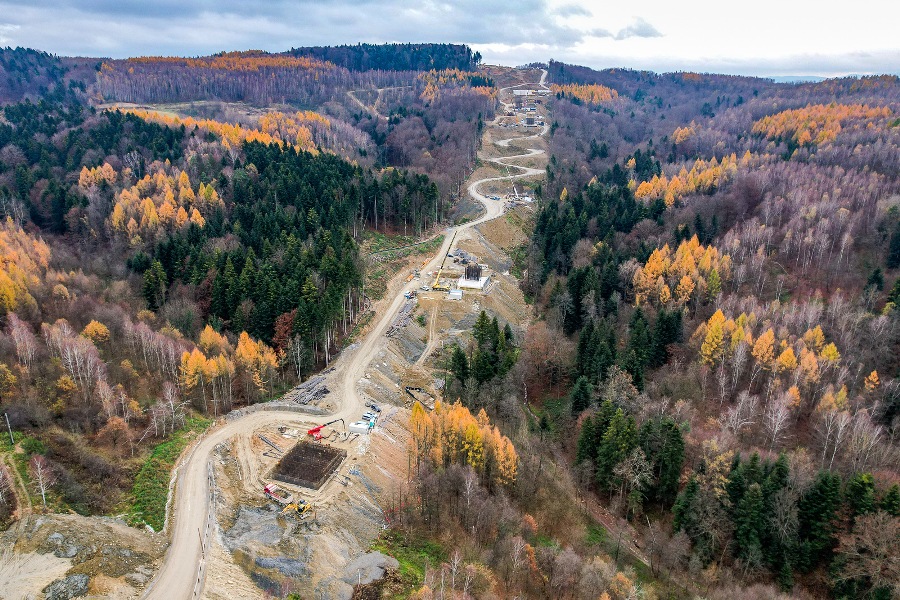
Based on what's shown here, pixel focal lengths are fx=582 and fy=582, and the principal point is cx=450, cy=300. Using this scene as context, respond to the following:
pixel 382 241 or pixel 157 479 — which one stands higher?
pixel 382 241

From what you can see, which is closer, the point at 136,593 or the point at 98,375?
the point at 136,593

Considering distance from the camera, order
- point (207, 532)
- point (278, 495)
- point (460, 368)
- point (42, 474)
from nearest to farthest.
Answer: point (42, 474) → point (207, 532) → point (278, 495) → point (460, 368)

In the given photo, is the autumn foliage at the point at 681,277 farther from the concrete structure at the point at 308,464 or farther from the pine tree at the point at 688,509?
the concrete structure at the point at 308,464

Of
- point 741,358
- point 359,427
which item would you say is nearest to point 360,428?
point 359,427

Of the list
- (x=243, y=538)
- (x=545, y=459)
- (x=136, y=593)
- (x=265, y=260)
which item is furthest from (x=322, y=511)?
(x=265, y=260)

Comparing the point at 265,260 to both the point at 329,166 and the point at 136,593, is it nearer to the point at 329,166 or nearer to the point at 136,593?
the point at 329,166

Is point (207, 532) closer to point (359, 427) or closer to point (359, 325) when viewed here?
point (359, 427)
